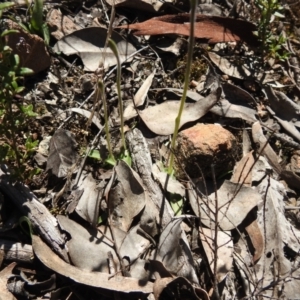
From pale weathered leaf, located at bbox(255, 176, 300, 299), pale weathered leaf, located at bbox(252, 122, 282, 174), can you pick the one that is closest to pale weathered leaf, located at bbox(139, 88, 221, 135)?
pale weathered leaf, located at bbox(252, 122, 282, 174)

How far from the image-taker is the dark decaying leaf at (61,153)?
249 centimetres

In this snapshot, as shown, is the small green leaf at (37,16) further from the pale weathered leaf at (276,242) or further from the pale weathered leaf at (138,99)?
the pale weathered leaf at (276,242)

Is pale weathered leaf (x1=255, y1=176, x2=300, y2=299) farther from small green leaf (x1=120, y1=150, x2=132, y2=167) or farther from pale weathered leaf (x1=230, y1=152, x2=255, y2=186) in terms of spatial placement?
small green leaf (x1=120, y1=150, x2=132, y2=167)

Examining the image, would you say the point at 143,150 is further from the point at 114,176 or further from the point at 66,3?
the point at 66,3

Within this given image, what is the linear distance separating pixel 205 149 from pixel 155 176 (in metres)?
0.27

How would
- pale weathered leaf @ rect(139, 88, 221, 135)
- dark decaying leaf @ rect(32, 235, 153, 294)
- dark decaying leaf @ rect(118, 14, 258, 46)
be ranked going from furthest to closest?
1. dark decaying leaf @ rect(118, 14, 258, 46)
2. pale weathered leaf @ rect(139, 88, 221, 135)
3. dark decaying leaf @ rect(32, 235, 153, 294)

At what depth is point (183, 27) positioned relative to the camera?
294cm

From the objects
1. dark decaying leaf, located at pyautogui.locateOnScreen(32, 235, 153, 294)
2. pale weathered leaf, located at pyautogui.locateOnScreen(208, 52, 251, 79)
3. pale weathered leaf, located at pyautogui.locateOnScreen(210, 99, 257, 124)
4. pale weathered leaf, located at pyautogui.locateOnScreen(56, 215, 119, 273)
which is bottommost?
dark decaying leaf, located at pyautogui.locateOnScreen(32, 235, 153, 294)

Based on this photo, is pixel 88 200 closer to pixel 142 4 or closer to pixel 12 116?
pixel 12 116

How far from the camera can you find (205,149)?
8.00 feet

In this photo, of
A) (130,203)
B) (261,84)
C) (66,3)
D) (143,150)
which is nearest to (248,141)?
(261,84)

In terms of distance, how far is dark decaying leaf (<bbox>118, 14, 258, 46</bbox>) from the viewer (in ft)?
9.63

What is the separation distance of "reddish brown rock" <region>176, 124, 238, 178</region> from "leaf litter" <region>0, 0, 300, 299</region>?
0.6 inches

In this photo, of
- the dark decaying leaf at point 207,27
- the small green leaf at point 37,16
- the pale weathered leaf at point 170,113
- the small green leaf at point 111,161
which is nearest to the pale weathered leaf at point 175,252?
the small green leaf at point 111,161
